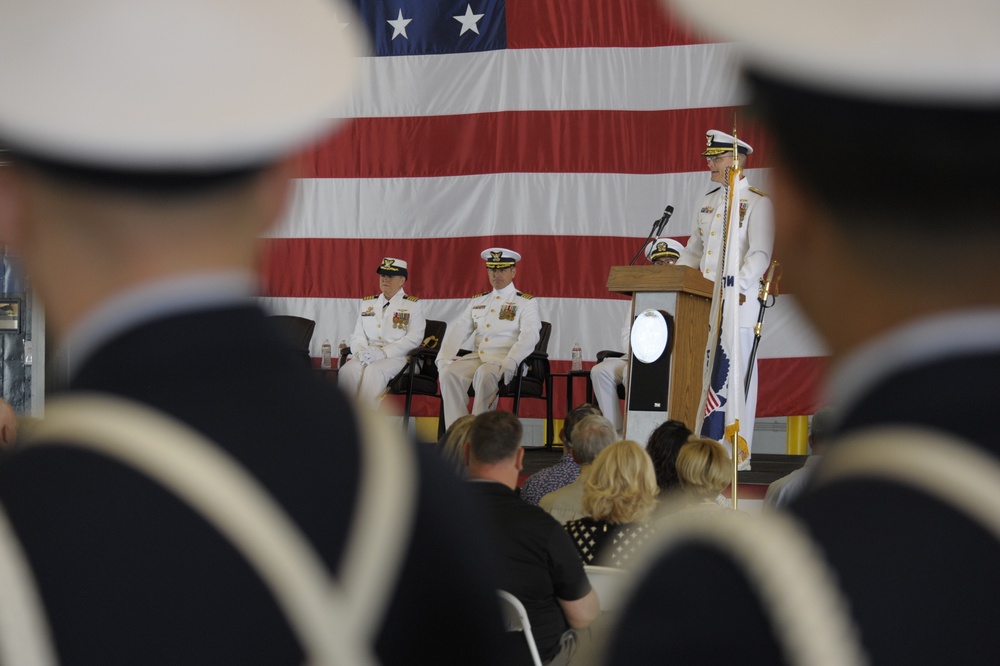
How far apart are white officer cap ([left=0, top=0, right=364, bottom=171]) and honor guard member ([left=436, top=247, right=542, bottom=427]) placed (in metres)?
6.08

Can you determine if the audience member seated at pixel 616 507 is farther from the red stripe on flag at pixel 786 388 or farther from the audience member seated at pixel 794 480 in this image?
the red stripe on flag at pixel 786 388

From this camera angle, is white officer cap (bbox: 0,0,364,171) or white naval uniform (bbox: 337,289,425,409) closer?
white officer cap (bbox: 0,0,364,171)

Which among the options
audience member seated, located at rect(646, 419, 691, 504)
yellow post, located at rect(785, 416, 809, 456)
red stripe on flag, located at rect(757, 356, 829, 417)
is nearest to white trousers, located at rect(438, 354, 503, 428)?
red stripe on flag, located at rect(757, 356, 829, 417)

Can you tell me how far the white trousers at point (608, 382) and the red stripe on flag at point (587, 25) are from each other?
2.38 metres

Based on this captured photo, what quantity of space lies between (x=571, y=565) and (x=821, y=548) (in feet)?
6.40

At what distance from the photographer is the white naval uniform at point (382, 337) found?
716 centimetres

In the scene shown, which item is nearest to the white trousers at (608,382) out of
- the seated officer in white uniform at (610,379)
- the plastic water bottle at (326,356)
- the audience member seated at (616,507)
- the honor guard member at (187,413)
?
the seated officer in white uniform at (610,379)

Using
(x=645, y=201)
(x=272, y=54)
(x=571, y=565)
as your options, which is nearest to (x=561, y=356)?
(x=645, y=201)

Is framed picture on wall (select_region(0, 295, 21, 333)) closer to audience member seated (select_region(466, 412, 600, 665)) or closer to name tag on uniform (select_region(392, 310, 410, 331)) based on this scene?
name tag on uniform (select_region(392, 310, 410, 331))

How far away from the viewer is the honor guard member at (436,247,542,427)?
266 inches

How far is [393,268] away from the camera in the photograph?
298 inches

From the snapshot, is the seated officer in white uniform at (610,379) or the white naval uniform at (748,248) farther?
the seated officer in white uniform at (610,379)

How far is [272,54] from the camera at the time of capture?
61cm

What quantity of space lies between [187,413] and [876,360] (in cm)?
32
